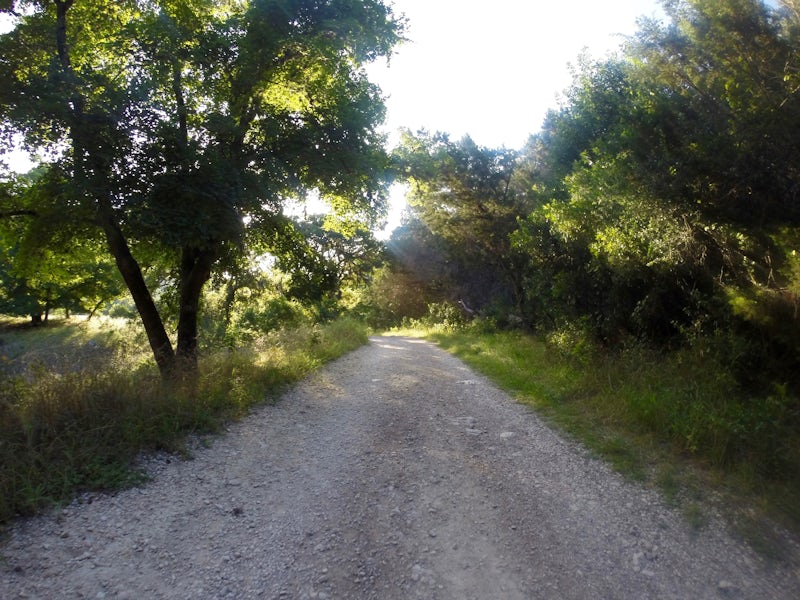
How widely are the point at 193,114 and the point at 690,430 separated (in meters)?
9.28

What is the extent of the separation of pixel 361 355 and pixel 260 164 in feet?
26.7

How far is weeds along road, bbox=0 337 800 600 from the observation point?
323 centimetres

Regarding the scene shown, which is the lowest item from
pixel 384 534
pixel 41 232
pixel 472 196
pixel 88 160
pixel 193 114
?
pixel 384 534

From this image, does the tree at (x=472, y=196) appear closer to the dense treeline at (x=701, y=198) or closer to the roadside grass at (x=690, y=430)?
the dense treeline at (x=701, y=198)

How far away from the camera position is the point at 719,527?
152 inches

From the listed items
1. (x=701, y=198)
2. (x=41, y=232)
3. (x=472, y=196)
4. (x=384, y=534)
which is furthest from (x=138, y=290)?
(x=472, y=196)

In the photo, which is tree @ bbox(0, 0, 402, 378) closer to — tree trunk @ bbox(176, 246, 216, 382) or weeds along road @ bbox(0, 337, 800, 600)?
tree trunk @ bbox(176, 246, 216, 382)

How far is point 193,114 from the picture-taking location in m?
8.88

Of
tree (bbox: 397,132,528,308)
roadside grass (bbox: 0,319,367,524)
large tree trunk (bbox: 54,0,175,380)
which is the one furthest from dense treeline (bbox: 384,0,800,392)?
large tree trunk (bbox: 54,0,175,380)

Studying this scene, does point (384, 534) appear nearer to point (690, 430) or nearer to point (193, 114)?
point (690, 430)

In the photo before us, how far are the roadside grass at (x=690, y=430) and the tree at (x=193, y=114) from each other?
5.96 m

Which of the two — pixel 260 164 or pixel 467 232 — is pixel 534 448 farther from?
pixel 467 232

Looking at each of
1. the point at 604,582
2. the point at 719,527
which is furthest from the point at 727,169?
the point at 604,582

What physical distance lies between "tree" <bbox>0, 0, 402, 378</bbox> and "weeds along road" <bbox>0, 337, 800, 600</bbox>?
132 inches
